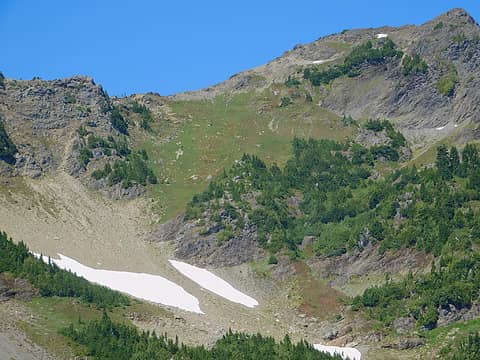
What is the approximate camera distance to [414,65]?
169875 mm

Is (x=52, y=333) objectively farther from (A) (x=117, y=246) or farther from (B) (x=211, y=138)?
(B) (x=211, y=138)

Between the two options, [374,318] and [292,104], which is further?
[292,104]

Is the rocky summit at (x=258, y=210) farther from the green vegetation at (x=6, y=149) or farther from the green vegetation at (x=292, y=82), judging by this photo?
the green vegetation at (x=292, y=82)

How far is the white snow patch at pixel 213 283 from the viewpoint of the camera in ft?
368

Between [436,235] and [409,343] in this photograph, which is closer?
[409,343]

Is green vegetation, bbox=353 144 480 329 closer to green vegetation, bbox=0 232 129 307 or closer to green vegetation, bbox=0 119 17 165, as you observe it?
green vegetation, bbox=0 232 129 307

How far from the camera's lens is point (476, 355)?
8738 centimetres

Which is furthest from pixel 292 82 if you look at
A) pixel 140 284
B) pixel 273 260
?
pixel 140 284

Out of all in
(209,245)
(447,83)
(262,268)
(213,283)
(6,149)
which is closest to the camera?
(213,283)

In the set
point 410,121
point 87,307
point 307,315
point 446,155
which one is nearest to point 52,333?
point 87,307

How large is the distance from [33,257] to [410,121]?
76173mm

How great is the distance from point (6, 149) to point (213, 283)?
1616 inches

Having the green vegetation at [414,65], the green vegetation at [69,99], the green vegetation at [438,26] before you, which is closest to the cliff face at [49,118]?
the green vegetation at [69,99]

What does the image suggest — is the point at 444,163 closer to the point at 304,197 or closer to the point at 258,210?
the point at 304,197
